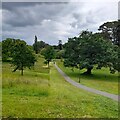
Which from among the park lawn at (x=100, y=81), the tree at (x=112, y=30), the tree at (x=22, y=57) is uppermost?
the tree at (x=112, y=30)

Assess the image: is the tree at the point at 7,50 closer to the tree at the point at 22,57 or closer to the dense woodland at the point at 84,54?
the dense woodland at the point at 84,54

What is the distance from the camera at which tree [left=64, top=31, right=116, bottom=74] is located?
43688mm

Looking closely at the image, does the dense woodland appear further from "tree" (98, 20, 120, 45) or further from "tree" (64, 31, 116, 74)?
"tree" (98, 20, 120, 45)

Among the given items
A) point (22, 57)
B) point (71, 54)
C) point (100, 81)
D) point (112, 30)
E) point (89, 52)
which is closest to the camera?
point (100, 81)

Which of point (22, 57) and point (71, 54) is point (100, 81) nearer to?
point (71, 54)

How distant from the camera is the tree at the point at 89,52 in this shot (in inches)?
1720

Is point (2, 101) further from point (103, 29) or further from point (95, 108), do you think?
point (103, 29)

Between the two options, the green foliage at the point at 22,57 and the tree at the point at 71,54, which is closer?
the green foliage at the point at 22,57

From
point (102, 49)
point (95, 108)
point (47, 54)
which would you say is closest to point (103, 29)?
point (47, 54)

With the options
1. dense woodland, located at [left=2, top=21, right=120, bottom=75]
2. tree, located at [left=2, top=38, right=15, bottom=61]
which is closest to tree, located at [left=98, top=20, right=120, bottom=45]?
dense woodland, located at [left=2, top=21, right=120, bottom=75]

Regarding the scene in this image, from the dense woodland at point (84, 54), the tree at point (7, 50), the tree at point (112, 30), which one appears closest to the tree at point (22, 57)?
the dense woodland at point (84, 54)

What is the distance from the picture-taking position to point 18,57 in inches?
1531

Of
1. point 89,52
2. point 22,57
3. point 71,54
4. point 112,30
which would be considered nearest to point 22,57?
point 22,57

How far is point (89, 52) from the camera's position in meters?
45.4
